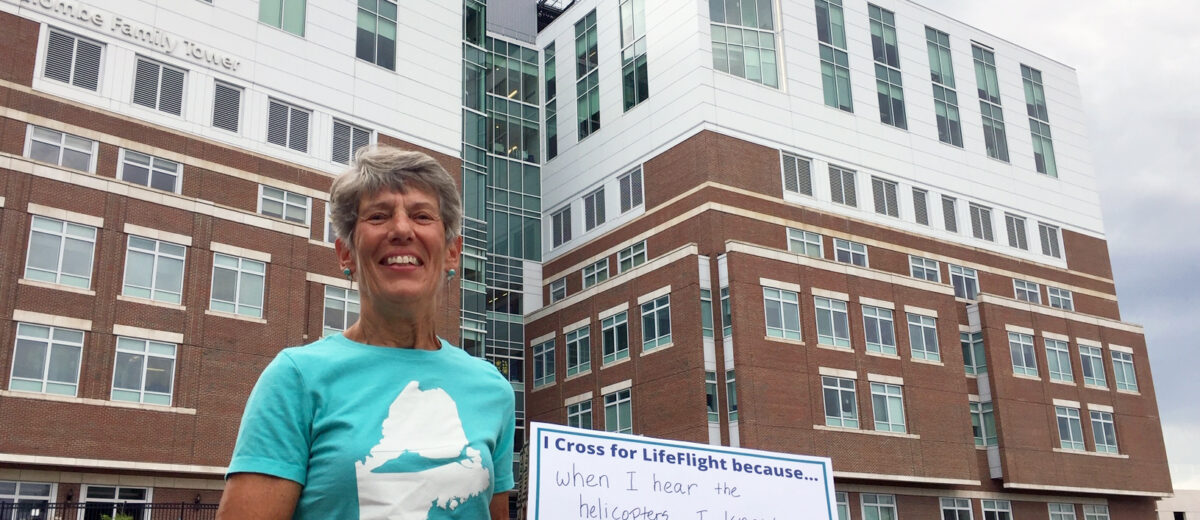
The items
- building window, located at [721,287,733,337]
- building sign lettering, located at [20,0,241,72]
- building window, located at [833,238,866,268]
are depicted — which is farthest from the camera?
building window, located at [833,238,866,268]

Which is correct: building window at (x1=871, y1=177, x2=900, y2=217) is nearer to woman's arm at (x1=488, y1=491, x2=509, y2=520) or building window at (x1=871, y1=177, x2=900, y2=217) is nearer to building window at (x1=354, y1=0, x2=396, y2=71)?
building window at (x1=354, y1=0, x2=396, y2=71)

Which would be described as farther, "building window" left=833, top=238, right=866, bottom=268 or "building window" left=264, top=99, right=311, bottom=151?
"building window" left=833, top=238, right=866, bottom=268

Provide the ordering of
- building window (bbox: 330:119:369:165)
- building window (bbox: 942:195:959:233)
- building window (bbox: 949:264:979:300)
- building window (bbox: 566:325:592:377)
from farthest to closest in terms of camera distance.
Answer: building window (bbox: 942:195:959:233) → building window (bbox: 949:264:979:300) → building window (bbox: 566:325:592:377) → building window (bbox: 330:119:369:165)

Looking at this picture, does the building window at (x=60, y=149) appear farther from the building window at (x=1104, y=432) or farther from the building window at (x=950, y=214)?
the building window at (x=1104, y=432)

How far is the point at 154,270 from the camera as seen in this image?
1187 inches

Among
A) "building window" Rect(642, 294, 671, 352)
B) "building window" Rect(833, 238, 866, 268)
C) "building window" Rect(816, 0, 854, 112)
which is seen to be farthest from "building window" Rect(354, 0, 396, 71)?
"building window" Rect(833, 238, 866, 268)

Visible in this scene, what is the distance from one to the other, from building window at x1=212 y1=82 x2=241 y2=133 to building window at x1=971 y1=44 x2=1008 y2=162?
35400 mm

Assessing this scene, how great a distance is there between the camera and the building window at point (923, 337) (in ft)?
142

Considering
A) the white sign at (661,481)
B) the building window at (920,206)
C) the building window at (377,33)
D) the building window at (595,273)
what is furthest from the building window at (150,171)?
the building window at (920,206)

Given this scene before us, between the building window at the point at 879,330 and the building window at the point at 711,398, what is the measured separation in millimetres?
7286

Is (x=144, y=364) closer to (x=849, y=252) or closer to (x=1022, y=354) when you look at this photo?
(x=849, y=252)

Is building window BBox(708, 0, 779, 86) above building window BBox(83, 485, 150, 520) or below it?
above

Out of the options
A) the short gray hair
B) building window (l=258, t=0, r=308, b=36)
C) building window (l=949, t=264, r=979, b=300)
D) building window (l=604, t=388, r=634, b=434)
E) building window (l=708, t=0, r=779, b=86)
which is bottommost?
the short gray hair

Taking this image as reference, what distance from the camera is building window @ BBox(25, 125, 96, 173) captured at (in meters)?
30.3
